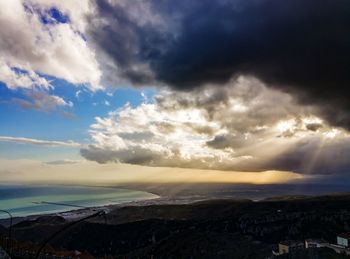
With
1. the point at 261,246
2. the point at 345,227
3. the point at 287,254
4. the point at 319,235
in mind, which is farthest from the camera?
the point at 345,227

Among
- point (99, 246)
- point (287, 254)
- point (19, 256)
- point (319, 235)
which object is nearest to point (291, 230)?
point (319, 235)

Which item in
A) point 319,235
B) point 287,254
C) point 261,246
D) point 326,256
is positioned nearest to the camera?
point 326,256

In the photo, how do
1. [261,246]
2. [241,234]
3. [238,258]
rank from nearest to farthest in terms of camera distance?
[238,258], [261,246], [241,234]

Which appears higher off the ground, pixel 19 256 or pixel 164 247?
pixel 19 256

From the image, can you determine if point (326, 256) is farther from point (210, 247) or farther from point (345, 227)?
point (345, 227)

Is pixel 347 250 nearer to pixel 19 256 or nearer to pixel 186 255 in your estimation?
pixel 186 255

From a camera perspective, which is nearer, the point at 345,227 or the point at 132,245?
the point at 345,227

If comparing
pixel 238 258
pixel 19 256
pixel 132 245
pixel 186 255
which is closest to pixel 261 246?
pixel 238 258

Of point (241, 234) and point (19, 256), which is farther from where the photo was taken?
point (241, 234)

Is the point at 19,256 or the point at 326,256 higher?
the point at 19,256
